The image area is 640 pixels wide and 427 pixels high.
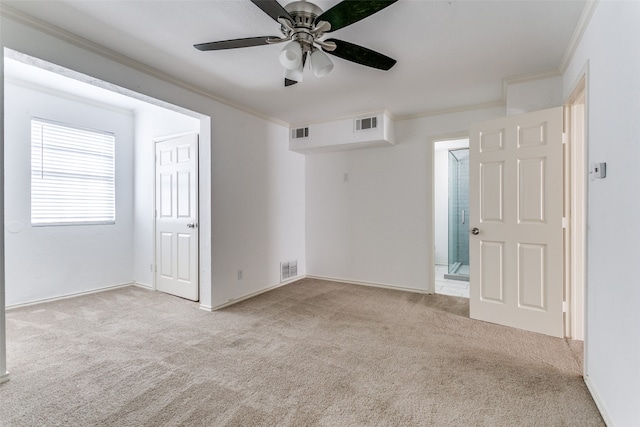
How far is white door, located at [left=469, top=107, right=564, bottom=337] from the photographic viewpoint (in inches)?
104

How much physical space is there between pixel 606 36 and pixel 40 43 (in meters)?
3.67

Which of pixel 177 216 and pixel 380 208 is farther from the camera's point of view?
pixel 380 208

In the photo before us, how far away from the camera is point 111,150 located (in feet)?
14.3

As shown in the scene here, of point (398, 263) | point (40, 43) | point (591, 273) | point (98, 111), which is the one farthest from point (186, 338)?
point (98, 111)

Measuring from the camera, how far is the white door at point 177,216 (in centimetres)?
379

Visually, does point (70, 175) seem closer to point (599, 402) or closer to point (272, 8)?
point (272, 8)

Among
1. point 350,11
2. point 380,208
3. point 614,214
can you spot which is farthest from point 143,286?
point 614,214

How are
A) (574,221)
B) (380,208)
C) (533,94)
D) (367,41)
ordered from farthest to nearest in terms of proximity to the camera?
(380,208)
(533,94)
(574,221)
(367,41)

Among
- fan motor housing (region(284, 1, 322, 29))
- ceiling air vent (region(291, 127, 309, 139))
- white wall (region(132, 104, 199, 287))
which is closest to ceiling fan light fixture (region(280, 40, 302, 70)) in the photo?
fan motor housing (region(284, 1, 322, 29))

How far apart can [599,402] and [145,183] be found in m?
5.25

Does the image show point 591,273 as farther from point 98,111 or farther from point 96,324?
point 98,111

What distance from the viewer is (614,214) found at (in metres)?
1.56

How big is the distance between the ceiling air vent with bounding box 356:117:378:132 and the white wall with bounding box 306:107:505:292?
1.53 ft

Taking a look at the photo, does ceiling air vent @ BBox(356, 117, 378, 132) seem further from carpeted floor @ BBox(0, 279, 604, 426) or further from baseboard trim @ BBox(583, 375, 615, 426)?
baseboard trim @ BBox(583, 375, 615, 426)
